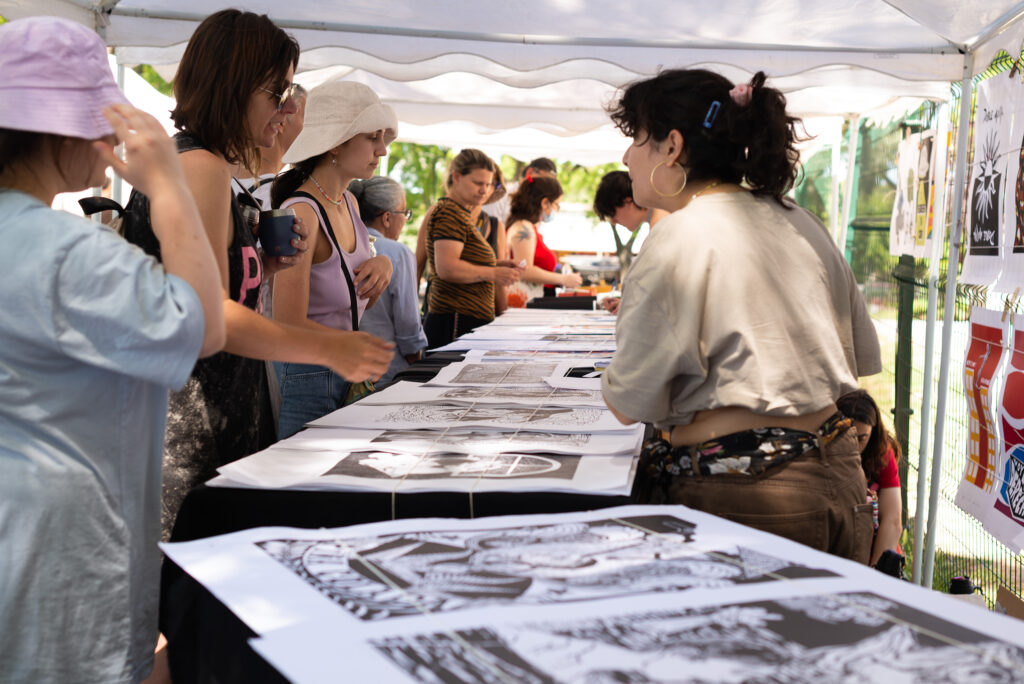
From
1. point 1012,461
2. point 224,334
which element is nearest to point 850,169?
point 1012,461

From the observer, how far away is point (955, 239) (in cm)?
324

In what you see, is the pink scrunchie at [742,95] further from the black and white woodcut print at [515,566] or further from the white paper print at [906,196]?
the white paper print at [906,196]

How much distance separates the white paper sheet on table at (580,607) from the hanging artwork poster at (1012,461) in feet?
6.07

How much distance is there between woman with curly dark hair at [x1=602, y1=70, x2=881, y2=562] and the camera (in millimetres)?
1347

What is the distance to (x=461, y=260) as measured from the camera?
161 inches

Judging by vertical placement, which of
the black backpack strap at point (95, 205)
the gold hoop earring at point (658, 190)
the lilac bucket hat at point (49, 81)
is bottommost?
the black backpack strap at point (95, 205)

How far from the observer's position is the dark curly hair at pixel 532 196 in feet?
19.1

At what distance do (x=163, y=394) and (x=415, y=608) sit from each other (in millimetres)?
587

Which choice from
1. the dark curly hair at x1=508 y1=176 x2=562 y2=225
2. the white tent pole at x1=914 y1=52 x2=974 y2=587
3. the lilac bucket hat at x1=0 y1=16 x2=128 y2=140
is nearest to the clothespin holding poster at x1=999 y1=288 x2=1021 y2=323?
the white tent pole at x1=914 y1=52 x2=974 y2=587

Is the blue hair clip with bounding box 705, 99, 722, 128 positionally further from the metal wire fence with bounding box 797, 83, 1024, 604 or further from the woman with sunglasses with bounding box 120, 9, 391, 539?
the metal wire fence with bounding box 797, 83, 1024, 604

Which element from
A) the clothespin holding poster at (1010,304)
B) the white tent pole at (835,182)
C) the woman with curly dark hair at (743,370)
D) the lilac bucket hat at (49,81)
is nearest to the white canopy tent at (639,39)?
the clothespin holding poster at (1010,304)

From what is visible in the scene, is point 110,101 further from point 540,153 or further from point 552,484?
point 540,153

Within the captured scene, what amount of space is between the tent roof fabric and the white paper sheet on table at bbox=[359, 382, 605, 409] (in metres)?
1.88

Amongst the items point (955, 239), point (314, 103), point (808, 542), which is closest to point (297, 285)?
point (314, 103)
